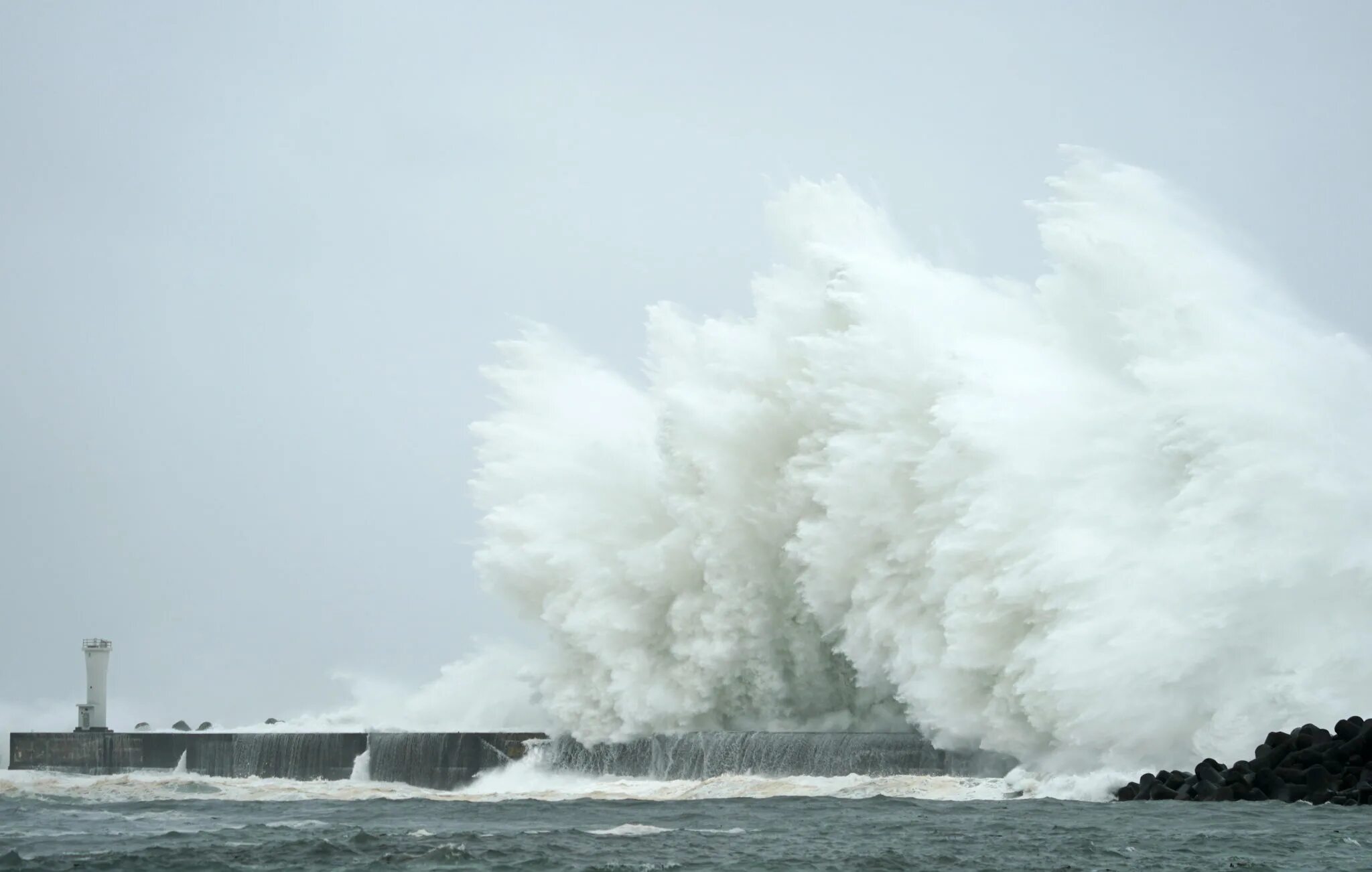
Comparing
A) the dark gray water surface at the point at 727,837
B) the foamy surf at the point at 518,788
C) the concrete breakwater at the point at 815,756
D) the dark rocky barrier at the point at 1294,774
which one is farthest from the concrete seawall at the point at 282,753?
the dark rocky barrier at the point at 1294,774

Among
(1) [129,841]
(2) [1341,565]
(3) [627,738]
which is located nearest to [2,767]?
(3) [627,738]

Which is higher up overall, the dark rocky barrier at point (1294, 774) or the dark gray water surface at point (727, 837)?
the dark rocky barrier at point (1294, 774)

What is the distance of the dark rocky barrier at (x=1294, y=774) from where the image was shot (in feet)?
45.8

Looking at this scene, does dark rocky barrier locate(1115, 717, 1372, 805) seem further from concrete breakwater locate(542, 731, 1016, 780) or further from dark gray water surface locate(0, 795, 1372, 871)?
concrete breakwater locate(542, 731, 1016, 780)

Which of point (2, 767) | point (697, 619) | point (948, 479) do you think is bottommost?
point (2, 767)

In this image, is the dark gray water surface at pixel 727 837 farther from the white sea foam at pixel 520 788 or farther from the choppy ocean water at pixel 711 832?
the white sea foam at pixel 520 788

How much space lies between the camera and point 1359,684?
1580cm

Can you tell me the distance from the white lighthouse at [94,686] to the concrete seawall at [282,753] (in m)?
0.86

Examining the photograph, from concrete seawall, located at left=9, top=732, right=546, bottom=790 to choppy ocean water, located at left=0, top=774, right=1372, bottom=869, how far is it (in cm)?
384

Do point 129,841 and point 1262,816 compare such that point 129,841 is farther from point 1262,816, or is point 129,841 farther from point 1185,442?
point 1185,442

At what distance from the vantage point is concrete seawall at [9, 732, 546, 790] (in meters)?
22.7

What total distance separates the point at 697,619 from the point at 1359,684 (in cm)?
979

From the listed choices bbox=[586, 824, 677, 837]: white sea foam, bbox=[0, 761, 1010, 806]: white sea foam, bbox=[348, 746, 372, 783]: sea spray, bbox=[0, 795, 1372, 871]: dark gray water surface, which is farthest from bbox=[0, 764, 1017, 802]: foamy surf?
bbox=[586, 824, 677, 837]: white sea foam

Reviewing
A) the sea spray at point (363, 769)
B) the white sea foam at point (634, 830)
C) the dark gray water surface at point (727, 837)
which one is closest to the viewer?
the dark gray water surface at point (727, 837)
